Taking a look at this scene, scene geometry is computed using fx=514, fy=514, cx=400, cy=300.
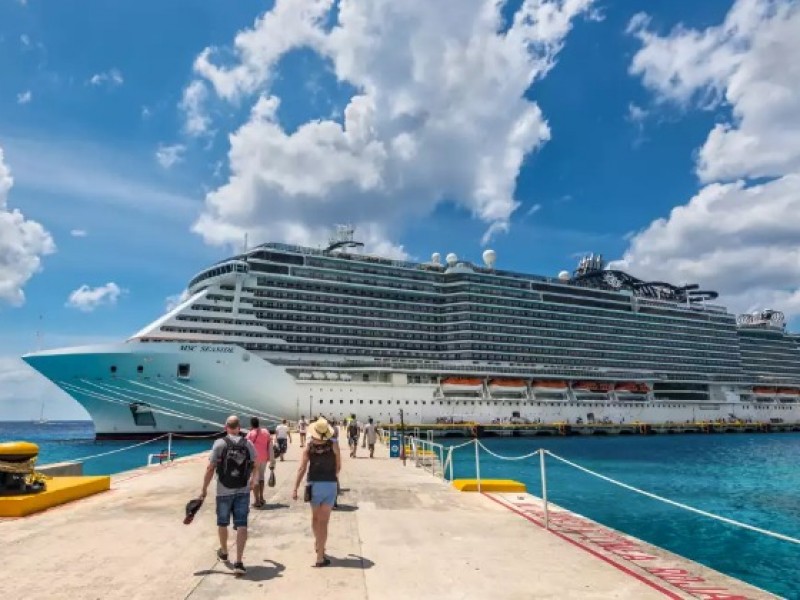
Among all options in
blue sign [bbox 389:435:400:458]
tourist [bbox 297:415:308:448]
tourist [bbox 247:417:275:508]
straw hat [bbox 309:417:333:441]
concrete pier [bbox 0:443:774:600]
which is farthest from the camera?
tourist [bbox 297:415:308:448]

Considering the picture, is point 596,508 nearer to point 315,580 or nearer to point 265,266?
point 315,580

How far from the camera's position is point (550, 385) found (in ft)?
214

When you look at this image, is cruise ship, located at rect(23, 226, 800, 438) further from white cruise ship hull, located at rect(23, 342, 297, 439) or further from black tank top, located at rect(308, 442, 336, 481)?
black tank top, located at rect(308, 442, 336, 481)

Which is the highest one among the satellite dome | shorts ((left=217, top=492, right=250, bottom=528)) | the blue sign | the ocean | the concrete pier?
the satellite dome

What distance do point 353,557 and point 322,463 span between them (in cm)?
121

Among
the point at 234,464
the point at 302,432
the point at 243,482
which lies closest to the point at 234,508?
the point at 243,482

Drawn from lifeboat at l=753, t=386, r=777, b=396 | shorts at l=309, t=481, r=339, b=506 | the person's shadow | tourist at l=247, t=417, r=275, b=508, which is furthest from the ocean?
lifeboat at l=753, t=386, r=777, b=396

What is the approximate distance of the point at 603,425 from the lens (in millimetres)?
64688

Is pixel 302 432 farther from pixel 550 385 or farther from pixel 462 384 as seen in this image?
pixel 550 385

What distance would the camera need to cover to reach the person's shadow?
19.5ft

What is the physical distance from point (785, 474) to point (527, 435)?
34152mm

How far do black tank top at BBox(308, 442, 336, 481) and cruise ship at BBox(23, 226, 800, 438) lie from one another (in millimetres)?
38442

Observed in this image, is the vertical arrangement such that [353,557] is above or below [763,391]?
below

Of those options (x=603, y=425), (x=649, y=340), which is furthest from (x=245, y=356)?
(x=649, y=340)
